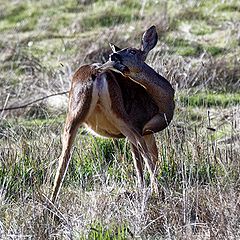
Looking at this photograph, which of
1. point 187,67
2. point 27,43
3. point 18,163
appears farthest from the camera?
point 27,43

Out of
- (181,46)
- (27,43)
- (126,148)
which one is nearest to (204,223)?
(126,148)

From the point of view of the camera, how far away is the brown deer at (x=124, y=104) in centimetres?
704

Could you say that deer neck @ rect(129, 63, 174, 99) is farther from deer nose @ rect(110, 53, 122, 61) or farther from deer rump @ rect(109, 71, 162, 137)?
deer nose @ rect(110, 53, 122, 61)

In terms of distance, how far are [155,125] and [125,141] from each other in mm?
725

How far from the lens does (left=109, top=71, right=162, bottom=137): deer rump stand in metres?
Answer: 7.37

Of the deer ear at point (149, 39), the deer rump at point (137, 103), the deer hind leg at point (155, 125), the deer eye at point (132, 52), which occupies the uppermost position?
the deer eye at point (132, 52)

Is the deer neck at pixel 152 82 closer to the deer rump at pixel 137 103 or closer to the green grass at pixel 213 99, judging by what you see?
the deer rump at pixel 137 103

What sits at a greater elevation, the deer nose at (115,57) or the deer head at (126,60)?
the deer nose at (115,57)

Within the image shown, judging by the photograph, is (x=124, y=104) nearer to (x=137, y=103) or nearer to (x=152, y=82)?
(x=137, y=103)

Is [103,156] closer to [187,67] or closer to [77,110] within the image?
[77,110]

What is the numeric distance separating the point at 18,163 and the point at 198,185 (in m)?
1.60

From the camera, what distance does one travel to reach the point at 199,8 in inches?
558

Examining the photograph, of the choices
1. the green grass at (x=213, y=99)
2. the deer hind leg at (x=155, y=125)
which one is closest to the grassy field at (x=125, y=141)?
the green grass at (x=213, y=99)

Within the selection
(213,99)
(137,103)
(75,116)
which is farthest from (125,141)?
(213,99)
